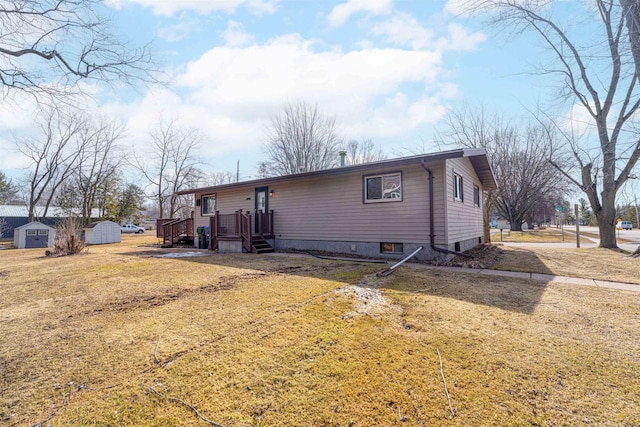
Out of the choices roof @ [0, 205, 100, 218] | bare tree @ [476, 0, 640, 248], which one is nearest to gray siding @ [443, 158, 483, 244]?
bare tree @ [476, 0, 640, 248]

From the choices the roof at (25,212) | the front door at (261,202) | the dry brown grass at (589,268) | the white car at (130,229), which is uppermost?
the roof at (25,212)

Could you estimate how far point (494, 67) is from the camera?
366 inches

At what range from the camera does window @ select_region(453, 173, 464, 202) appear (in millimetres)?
8773

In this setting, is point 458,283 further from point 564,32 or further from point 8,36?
point 564,32

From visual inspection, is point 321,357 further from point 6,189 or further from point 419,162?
point 6,189

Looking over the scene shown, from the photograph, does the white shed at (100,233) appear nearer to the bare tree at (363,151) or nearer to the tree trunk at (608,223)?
the bare tree at (363,151)

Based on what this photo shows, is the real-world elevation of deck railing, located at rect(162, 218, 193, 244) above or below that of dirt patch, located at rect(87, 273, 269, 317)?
above

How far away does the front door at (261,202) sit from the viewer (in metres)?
11.3

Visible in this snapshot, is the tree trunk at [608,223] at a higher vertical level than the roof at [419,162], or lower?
lower

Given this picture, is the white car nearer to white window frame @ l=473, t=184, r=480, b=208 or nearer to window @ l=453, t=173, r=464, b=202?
white window frame @ l=473, t=184, r=480, b=208

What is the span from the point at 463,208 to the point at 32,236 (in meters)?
24.3

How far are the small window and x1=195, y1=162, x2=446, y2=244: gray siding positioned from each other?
167mm

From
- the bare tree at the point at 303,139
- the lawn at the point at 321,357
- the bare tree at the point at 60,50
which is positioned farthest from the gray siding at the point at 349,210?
the bare tree at the point at 303,139

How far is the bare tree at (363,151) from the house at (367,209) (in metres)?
16.1
